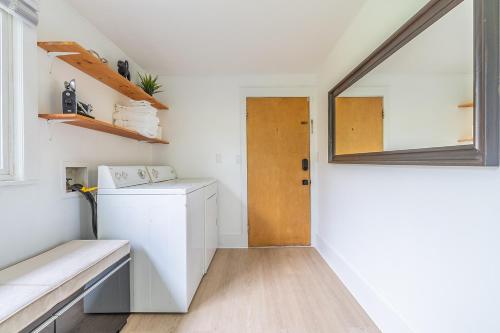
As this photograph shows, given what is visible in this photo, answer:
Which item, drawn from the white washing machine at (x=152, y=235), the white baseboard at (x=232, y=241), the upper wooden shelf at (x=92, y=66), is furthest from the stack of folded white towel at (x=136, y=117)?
the white baseboard at (x=232, y=241)

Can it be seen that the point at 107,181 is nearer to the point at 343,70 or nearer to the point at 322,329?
the point at 322,329

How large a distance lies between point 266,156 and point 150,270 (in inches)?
72.8

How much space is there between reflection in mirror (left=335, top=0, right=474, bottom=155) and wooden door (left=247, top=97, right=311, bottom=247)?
1370 millimetres

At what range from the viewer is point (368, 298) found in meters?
1.68

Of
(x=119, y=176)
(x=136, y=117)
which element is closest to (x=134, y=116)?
(x=136, y=117)

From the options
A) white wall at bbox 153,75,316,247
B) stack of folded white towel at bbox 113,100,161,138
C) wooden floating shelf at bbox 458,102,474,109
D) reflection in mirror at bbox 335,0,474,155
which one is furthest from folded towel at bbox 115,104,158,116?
wooden floating shelf at bbox 458,102,474,109

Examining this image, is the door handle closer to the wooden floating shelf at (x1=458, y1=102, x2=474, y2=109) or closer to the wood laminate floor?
the wood laminate floor

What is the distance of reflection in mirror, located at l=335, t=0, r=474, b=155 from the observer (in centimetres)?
87

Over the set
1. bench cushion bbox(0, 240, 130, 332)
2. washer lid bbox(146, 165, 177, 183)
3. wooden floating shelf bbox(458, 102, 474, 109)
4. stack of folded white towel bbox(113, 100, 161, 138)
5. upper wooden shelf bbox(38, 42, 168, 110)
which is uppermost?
upper wooden shelf bbox(38, 42, 168, 110)

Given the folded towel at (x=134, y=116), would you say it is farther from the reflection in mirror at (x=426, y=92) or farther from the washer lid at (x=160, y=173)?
the reflection in mirror at (x=426, y=92)

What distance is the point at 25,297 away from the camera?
902 millimetres

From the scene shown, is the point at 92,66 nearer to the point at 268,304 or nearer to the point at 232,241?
the point at 268,304

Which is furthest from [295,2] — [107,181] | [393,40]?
[107,181]

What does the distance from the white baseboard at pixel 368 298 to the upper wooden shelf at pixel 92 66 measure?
7.85 feet
